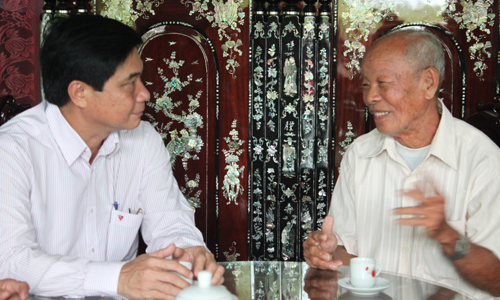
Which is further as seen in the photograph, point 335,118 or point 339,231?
point 335,118

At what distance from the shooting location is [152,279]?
143cm

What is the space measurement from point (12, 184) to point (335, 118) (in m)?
1.75

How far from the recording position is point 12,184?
165cm

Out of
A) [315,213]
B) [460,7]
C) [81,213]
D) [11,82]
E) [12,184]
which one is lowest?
[315,213]

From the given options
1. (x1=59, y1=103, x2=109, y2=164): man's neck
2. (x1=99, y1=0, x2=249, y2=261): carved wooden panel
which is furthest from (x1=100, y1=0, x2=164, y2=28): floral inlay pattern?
(x1=59, y1=103, x2=109, y2=164): man's neck

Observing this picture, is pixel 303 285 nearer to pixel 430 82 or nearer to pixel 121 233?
pixel 121 233

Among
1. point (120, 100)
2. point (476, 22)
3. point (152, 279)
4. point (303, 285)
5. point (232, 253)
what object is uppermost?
point (476, 22)

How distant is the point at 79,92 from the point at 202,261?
28.9 inches

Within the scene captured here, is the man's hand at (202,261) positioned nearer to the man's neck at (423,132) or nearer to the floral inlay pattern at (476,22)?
the man's neck at (423,132)

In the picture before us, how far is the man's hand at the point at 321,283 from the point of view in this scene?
156cm

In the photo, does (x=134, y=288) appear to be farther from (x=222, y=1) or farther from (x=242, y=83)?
(x=222, y=1)

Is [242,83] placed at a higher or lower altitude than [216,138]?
higher

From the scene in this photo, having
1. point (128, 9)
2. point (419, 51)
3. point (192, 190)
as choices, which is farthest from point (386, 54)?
point (128, 9)

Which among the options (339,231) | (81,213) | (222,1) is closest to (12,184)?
(81,213)
